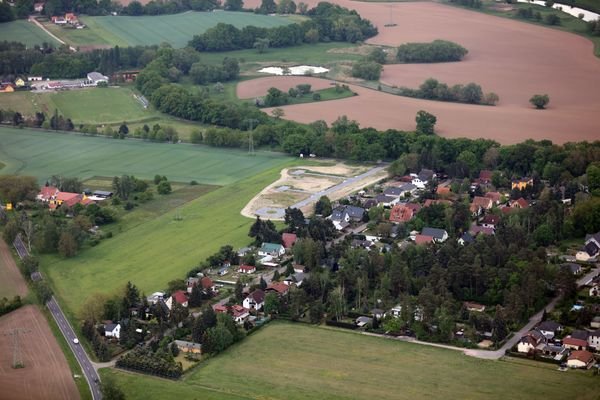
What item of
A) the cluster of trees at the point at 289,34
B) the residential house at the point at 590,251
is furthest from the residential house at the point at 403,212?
the cluster of trees at the point at 289,34

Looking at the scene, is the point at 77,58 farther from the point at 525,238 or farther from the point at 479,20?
the point at 525,238

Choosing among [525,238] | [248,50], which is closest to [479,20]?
[248,50]

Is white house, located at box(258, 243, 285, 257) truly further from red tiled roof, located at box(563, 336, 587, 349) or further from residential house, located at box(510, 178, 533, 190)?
red tiled roof, located at box(563, 336, 587, 349)

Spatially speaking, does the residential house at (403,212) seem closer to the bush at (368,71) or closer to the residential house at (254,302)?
the residential house at (254,302)

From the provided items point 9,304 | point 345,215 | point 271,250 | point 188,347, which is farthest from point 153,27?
point 188,347

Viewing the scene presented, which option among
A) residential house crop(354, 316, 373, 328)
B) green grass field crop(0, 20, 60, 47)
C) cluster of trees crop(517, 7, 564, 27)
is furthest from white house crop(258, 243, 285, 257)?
cluster of trees crop(517, 7, 564, 27)

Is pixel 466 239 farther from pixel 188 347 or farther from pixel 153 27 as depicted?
pixel 153 27
